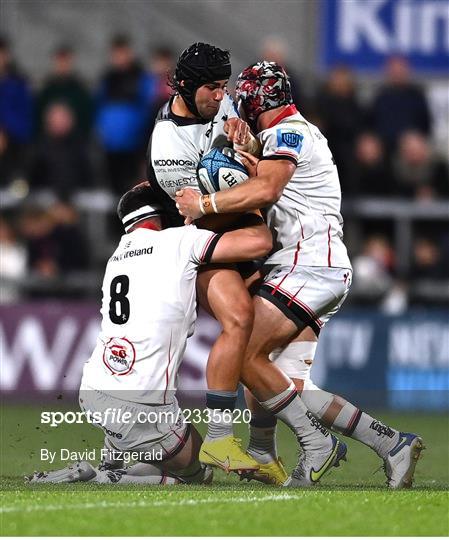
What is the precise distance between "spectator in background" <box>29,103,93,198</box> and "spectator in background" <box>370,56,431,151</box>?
3.28 meters

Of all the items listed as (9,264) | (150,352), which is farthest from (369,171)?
(150,352)

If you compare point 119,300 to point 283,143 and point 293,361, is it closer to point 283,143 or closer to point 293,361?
point 293,361

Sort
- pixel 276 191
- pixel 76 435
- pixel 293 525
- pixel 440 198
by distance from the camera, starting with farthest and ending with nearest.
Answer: pixel 440 198 < pixel 76 435 < pixel 276 191 < pixel 293 525

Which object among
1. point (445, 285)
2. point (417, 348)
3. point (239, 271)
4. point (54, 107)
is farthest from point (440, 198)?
point (239, 271)

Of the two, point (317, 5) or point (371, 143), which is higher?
point (317, 5)

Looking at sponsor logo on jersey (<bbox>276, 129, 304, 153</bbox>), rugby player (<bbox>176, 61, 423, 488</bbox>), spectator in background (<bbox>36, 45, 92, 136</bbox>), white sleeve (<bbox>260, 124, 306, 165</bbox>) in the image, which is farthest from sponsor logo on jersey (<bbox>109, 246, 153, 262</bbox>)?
spectator in background (<bbox>36, 45, 92, 136</bbox>)

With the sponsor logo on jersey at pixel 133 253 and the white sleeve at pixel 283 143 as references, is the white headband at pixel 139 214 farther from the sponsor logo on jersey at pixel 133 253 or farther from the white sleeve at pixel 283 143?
the white sleeve at pixel 283 143

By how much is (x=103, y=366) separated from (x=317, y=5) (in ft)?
31.4

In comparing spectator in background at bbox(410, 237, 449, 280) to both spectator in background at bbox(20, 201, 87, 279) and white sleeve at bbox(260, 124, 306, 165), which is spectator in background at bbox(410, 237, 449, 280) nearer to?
spectator in background at bbox(20, 201, 87, 279)

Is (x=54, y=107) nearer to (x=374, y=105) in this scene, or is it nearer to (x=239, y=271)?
(x=374, y=105)

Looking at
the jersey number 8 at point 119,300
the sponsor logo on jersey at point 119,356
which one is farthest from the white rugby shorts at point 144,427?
the jersey number 8 at point 119,300

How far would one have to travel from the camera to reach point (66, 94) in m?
15.3

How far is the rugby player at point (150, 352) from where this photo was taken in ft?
27.5

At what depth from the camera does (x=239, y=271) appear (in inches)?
350
